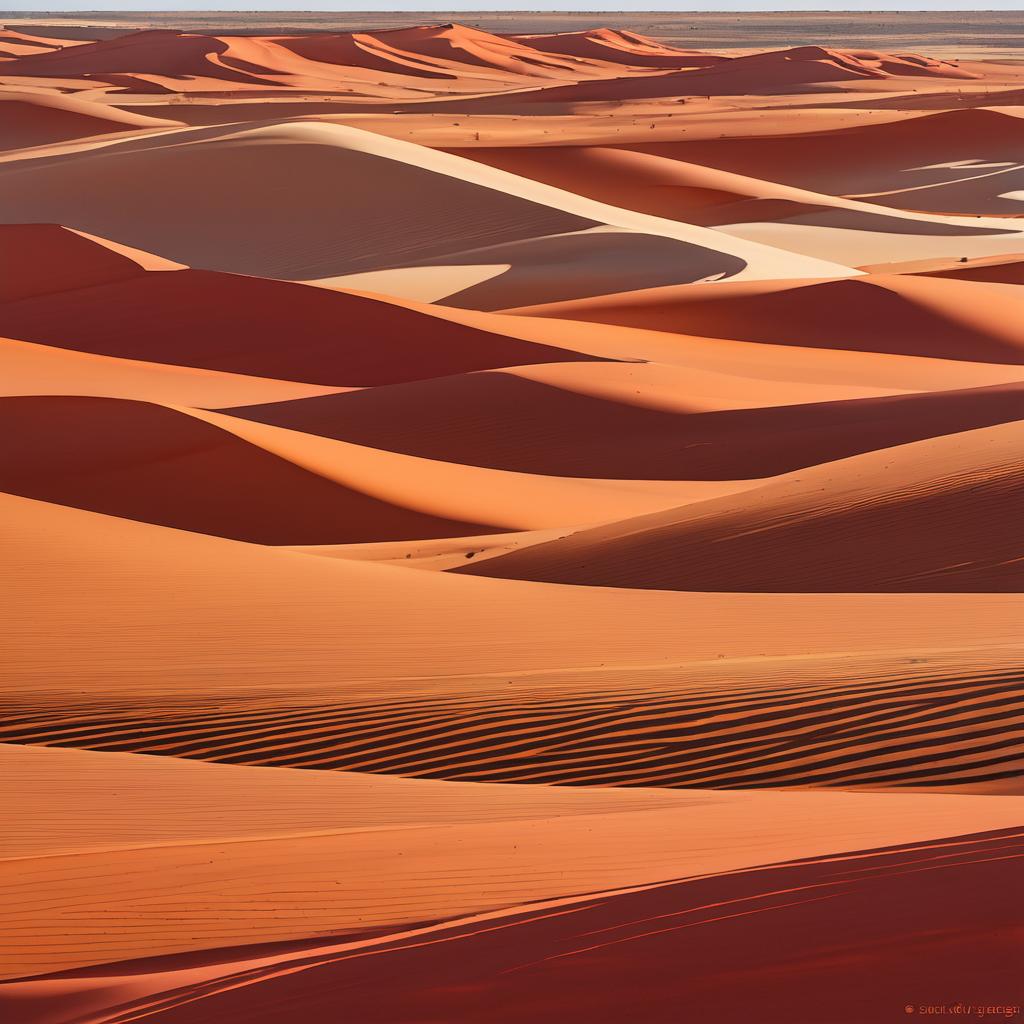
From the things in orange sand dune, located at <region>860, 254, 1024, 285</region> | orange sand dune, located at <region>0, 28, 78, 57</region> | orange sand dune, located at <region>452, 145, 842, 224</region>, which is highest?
orange sand dune, located at <region>0, 28, 78, 57</region>

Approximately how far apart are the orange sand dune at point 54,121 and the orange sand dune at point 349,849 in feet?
125

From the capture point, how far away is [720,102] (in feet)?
189

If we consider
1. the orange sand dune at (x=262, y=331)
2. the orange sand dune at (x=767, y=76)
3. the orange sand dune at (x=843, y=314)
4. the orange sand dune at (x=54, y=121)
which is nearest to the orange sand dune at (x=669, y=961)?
the orange sand dune at (x=262, y=331)

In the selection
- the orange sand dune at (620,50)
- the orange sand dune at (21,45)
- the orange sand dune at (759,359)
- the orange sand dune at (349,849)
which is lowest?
the orange sand dune at (759,359)

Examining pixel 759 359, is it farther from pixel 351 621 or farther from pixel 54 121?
pixel 54 121

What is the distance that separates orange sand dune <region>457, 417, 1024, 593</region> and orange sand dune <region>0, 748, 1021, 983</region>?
4.25m

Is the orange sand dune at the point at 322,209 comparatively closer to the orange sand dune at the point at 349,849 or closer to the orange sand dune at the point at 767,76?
the orange sand dune at the point at 349,849

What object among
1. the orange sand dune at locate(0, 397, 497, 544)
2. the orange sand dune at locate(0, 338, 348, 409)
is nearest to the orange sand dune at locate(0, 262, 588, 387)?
the orange sand dune at locate(0, 338, 348, 409)

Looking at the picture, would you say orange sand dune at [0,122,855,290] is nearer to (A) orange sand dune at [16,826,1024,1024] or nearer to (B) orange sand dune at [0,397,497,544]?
(B) orange sand dune at [0,397,497,544]

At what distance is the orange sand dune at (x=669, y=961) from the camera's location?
3.64 metres

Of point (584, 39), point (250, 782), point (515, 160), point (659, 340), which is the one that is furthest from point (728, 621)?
point (584, 39)

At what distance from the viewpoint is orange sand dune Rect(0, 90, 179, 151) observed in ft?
135

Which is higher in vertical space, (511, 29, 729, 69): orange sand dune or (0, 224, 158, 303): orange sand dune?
(511, 29, 729, 69): orange sand dune

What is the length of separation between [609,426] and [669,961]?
11724 mm
